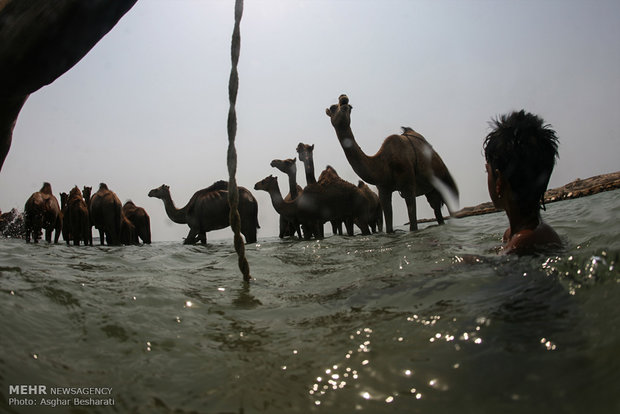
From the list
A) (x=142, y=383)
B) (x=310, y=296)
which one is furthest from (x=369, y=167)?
(x=142, y=383)

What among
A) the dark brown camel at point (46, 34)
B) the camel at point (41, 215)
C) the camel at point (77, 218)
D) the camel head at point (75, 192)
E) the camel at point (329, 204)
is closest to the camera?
the dark brown camel at point (46, 34)

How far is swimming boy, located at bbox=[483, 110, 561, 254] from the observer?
11.6ft

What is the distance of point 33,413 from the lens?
4.68 ft

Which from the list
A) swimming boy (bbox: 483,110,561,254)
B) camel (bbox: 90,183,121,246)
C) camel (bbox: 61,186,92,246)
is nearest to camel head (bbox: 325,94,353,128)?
swimming boy (bbox: 483,110,561,254)

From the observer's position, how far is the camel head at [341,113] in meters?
9.30

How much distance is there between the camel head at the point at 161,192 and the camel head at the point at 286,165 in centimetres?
529

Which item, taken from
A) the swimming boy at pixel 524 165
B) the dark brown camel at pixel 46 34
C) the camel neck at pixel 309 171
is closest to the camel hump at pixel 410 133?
the camel neck at pixel 309 171

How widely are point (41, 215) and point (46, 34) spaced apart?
15.8 meters

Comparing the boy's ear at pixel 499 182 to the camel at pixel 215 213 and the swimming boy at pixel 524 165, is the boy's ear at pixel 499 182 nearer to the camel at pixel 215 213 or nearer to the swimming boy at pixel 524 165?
the swimming boy at pixel 524 165

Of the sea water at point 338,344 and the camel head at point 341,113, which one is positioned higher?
the camel head at point 341,113

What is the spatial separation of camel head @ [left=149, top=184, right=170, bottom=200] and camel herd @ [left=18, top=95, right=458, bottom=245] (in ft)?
0.13

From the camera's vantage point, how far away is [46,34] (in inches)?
111

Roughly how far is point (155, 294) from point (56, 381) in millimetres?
1384

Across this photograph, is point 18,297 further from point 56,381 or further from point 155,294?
point 56,381
